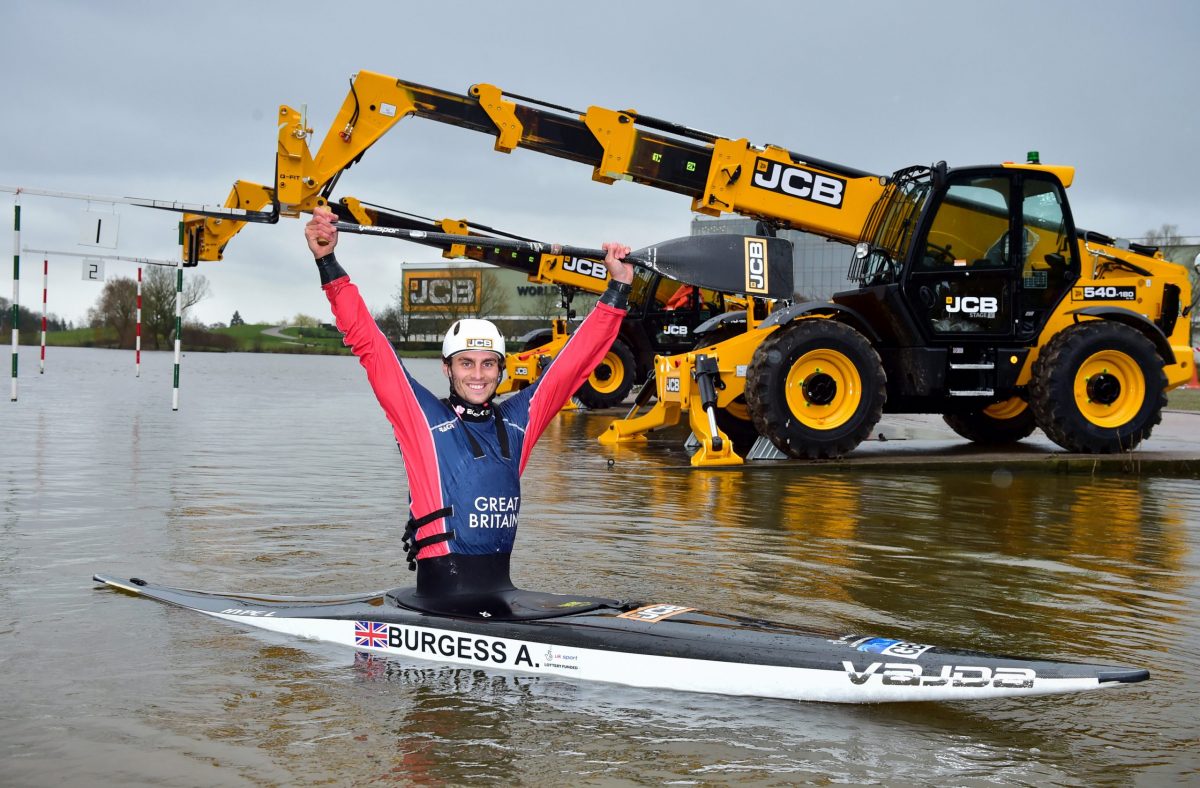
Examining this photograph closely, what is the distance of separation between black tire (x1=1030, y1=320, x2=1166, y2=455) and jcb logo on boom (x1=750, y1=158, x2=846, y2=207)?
2931 mm

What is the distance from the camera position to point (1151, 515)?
8977 millimetres

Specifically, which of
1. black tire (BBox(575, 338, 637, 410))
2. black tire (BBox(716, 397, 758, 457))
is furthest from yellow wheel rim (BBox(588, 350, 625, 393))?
black tire (BBox(716, 397, 758, 457))

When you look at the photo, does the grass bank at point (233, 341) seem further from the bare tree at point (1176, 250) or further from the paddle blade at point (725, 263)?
the paddle blade at point (725, 263)

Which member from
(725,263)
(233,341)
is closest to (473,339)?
(725,263)

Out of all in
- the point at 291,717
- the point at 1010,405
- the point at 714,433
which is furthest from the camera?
the point at 1010,405

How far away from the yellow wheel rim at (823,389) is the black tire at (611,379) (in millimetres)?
9389

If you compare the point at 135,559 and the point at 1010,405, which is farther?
the point at 1010,405

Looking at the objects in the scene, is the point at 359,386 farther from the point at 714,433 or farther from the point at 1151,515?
the point at 1151,515

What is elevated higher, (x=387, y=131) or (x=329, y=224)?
(x=387, y=131)

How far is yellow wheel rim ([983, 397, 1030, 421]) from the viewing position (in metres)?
14.5

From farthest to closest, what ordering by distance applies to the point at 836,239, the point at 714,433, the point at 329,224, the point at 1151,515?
the point at 836,239
the point at 714,433
the point at 1151,515
the point at 329,224

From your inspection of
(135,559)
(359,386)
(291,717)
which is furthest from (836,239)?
Result: (359,386)

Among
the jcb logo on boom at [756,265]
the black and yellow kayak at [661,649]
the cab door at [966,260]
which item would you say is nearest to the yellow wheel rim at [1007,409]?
the cab door at [966,260]

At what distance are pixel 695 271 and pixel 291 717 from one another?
3745mm
